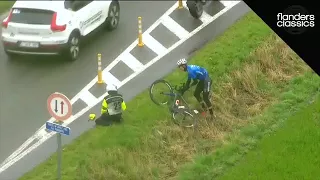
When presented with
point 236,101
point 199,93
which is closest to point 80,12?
point 199,93

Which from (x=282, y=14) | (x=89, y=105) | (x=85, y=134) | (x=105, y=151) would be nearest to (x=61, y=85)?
(x=89, y=105)

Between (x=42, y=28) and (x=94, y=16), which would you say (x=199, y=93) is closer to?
(x=42, y=28)

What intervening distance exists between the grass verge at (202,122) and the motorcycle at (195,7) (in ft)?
4.15

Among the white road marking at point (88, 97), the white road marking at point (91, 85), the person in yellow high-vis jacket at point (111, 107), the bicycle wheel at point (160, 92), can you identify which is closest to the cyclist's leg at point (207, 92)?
the bicycle wheel at point (160, 92)

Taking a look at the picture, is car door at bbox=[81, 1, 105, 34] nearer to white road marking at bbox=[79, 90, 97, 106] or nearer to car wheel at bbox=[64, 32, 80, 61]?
car wheel at bbox=[64, 32, 80, 61]

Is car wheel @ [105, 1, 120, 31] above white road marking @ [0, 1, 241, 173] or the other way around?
above

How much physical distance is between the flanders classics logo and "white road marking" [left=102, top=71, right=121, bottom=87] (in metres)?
6.09

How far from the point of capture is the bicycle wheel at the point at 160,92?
19219mm

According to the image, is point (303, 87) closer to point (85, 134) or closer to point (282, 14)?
point (282, 14)

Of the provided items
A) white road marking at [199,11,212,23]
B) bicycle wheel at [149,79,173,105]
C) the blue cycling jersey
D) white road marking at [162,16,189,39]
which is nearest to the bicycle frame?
bicycle wheel at [149,79,173,105]

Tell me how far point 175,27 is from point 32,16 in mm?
5038

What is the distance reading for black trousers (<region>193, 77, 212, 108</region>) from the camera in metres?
18.6

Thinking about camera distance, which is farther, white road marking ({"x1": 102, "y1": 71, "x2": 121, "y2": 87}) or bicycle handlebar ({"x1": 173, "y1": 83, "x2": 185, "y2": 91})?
white road marking ({"x1": 102, "y1": 71, "x2": 121, "y2": 87})

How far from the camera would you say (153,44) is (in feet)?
74.9
